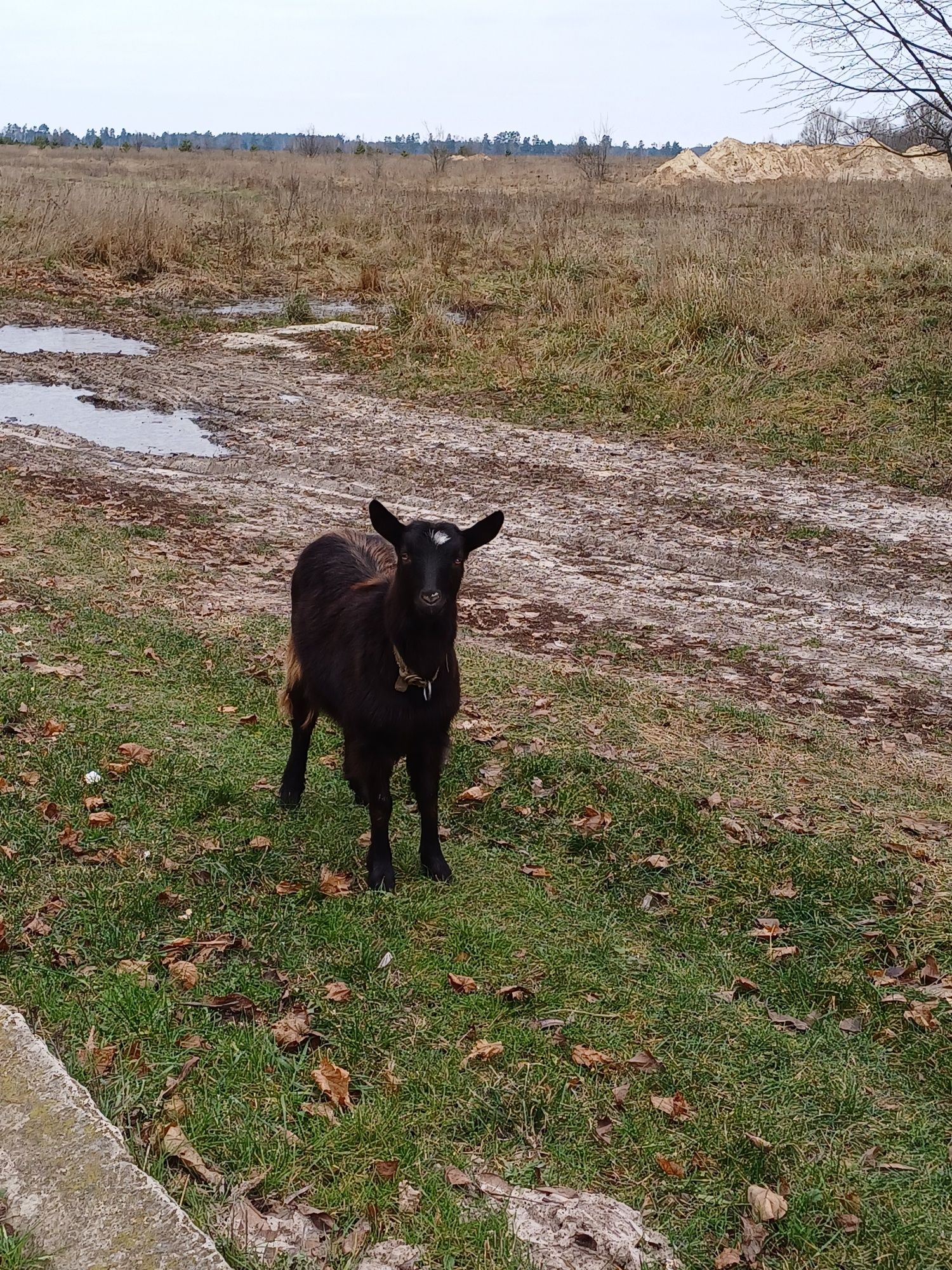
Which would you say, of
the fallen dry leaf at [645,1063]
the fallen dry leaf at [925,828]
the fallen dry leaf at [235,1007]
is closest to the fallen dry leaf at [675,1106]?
the fallen dry leaf at [645,1063]

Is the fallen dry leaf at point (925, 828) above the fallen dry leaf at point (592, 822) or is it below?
above

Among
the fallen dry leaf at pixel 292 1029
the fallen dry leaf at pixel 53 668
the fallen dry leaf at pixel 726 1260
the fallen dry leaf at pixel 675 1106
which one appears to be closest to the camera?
the fallen dry leaf at pixel 726 1260

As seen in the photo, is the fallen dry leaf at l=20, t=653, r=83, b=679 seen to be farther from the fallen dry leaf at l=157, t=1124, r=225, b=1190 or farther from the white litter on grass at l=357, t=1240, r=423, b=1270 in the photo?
the white litter on grass at l=357, t=1240, r=423, b=1270

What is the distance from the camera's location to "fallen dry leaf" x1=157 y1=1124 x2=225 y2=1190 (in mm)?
3215

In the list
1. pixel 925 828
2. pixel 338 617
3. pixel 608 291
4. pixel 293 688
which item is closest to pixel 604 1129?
pixel 338 617

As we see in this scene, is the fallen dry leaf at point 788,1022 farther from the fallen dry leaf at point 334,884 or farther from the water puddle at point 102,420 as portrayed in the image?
the water puddle at point 102,420

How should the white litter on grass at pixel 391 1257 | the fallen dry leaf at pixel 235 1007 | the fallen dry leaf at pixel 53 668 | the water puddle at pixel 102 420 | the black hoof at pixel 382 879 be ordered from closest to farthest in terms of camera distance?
1. the white litter on grass at pixel 391 1257
2. the fallen dry leaf at pixel 235 1007
3. the black hoof at pixel 382 879
4. the fallen dry leaf at pixel 53 668
5. the water puddle at pixel 102 420

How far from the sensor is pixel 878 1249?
127 inches

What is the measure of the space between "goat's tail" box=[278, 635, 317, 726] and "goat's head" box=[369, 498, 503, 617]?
111cm

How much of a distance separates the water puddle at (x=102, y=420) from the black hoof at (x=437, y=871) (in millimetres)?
8552

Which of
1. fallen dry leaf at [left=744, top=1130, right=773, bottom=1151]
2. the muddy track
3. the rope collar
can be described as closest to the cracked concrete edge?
fallen dry leaf at [left=744, top=1130, right=773, bottom=1151]

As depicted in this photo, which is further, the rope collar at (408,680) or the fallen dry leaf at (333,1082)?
the rope collar at (408,680)

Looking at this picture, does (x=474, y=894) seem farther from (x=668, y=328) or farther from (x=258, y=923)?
(x=668, y=328)

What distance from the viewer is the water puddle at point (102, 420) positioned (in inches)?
504
